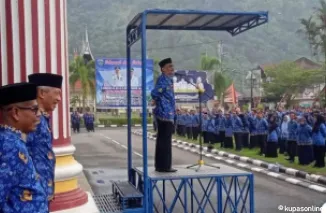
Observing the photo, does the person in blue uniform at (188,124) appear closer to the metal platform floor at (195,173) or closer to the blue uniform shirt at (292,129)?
the blue uniform shirt at (292,129)

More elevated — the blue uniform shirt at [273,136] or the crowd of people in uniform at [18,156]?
the crowd of people in uniform at [18,156]

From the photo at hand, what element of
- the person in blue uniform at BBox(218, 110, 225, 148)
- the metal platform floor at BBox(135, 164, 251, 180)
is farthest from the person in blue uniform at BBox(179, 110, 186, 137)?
the metal platform floor at BBox(135, 164, 251, 180)

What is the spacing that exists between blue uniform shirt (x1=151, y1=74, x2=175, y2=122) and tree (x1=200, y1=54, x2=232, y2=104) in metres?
31.2

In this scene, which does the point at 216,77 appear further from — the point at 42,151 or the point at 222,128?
the point at 42,151

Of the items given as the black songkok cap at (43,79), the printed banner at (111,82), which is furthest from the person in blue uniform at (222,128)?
the black songkok cap at (43,79)

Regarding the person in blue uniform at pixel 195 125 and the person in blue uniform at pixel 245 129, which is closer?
the person in blue uniform at pixel 245 129

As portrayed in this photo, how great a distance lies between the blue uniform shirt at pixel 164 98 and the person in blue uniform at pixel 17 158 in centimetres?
362

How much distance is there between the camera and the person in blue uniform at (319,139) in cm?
1133

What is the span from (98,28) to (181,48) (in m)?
21.4

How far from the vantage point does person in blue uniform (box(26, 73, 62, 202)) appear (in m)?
3.77

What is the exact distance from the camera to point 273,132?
13.9 meters

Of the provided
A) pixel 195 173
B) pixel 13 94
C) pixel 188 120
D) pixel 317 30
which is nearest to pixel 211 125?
pixel 188 120

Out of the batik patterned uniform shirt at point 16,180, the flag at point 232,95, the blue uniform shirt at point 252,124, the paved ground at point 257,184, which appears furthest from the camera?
the flag at point 232,95

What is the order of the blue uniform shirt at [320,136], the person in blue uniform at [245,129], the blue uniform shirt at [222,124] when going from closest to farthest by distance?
1. the blue uniform shirt at [320,136]
2. the person in blue uniform at [245,129]
3. the blue uniform shirt at [222,124]
